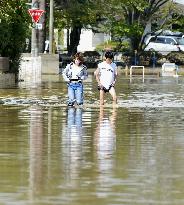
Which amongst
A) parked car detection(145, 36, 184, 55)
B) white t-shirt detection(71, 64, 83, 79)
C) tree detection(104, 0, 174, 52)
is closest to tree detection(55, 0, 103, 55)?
tree detection(104, 0, 174, 52)

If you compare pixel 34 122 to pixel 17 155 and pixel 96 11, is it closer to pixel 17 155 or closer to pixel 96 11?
pixel 17 155

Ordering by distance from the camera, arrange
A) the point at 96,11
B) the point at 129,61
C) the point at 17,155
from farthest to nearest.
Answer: the point at 129,61 → the point at 96,11 → the point at 17,155

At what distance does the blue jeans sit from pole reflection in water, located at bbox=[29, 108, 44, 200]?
7.61 feet

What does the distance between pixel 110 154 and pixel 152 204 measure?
429 cm

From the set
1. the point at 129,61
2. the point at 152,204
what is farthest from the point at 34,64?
the point at 152,204

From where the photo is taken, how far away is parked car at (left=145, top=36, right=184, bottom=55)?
72238 mm

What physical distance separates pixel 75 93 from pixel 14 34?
11.3m

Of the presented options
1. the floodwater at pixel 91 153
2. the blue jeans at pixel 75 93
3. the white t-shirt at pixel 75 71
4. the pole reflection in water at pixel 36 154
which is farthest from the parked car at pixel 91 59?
the pole reflection in water at pixel 36 154

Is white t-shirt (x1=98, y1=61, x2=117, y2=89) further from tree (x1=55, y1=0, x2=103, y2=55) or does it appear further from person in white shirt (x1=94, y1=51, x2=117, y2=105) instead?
tree (x1=55, y1=0, x2=103, y2=55)

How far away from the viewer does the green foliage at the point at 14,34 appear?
1271 inches

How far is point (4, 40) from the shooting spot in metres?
33.4

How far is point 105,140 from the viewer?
15.8 meters

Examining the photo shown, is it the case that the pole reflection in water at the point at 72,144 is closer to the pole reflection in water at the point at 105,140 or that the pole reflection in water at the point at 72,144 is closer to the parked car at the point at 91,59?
the pole reflection in water at the point at 105,140

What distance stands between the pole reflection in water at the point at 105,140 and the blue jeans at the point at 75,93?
1861 millimetres
